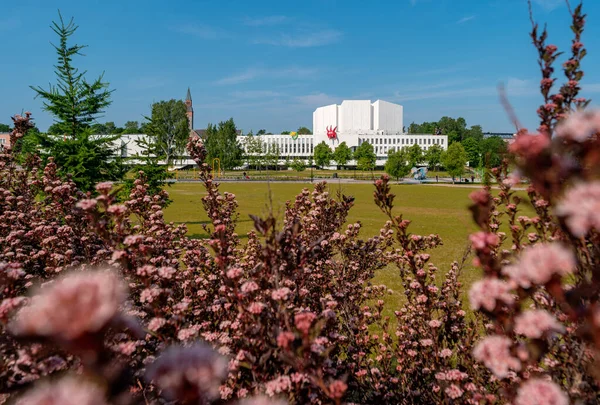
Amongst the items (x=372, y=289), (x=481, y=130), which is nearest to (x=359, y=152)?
(x=372, y=289)

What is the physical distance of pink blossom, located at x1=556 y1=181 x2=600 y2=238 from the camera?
89 cm

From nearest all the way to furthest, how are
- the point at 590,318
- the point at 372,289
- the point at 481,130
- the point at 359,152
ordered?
1. the point at 590,318
2. the point at 372,289
3. the point at 359,152
4. the point at 481,130

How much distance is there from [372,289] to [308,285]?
138cm

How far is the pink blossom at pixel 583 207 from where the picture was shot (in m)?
0.89

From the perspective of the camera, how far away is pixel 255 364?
189 cm

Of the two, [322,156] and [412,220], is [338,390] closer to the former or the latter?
[412,220]

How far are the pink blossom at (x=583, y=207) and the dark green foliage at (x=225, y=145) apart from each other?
72178 millimetres

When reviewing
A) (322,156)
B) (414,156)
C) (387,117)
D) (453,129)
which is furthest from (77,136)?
(453,129)

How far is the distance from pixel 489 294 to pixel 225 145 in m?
75.1

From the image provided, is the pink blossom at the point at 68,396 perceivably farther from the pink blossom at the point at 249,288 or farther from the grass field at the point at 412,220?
the grass field at the point at 412,220

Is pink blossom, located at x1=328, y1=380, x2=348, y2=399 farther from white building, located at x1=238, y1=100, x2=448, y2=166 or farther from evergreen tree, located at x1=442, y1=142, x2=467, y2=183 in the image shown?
white building, located at x1=238, y1=100, x2=448, y2=166

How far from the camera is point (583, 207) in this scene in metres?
0.91

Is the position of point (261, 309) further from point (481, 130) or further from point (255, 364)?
point (481, 130)

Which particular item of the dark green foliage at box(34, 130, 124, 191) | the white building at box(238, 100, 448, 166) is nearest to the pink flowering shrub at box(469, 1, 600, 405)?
the dark green foliage at box(34, 130, 124, 191)
